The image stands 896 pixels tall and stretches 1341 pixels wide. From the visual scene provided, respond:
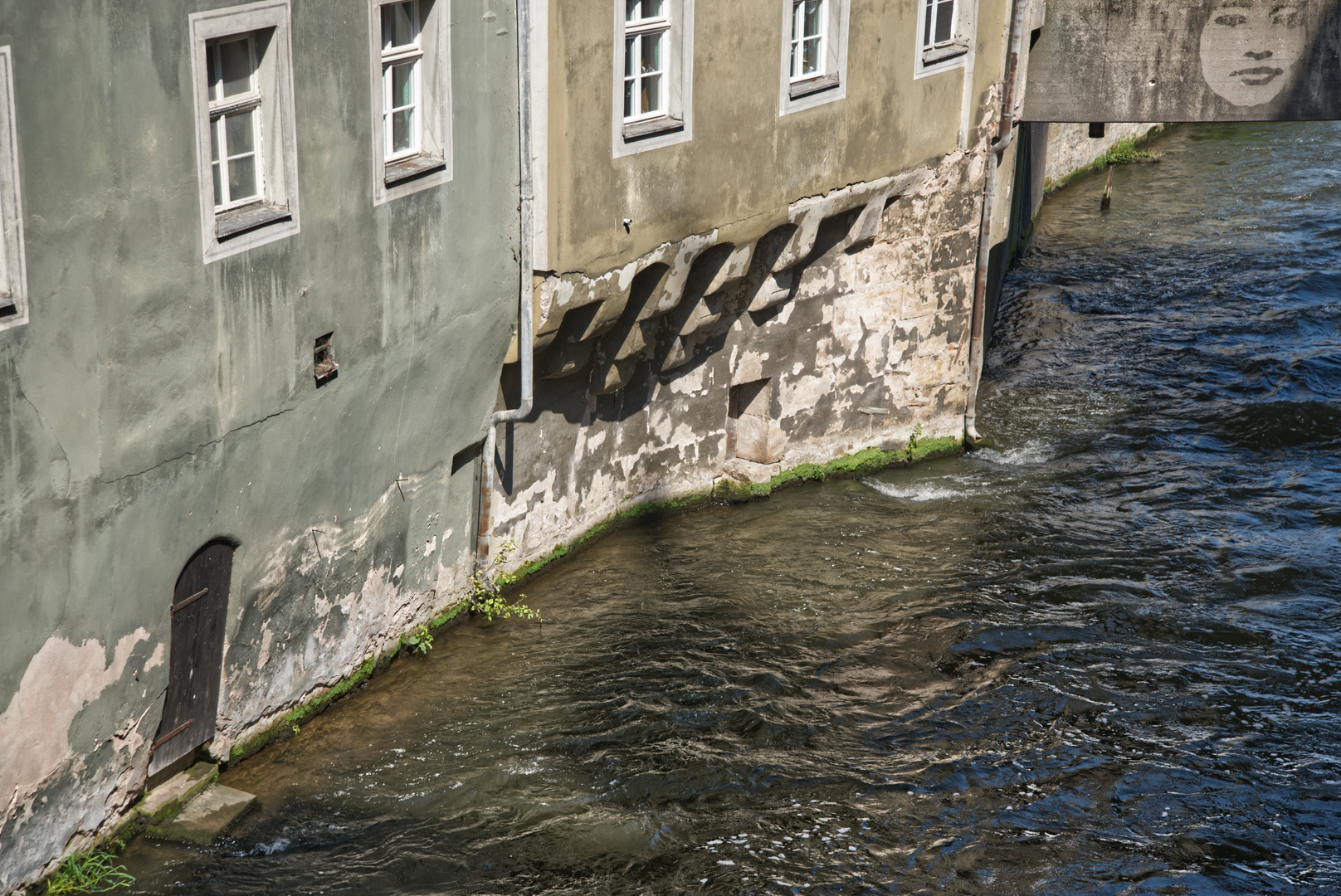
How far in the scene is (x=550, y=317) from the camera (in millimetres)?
11227

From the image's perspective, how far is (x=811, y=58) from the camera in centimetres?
1323

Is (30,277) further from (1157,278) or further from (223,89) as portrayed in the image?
(1157,278)

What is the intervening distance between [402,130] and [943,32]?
7.08 m

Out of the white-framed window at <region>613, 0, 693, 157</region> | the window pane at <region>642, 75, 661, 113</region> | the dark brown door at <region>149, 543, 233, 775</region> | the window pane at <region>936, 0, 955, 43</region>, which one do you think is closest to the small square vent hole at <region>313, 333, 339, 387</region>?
the dark brown door at <region>149, 543, 233, 775</region>

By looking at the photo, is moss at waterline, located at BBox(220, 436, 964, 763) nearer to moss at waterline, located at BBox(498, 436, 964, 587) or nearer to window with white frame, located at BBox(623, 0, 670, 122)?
moss at waterline, located at BBox(498, 436, 964, 587)

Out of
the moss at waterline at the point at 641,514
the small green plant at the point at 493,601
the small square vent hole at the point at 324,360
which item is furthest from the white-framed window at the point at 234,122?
the small green plant at the point at 493,601

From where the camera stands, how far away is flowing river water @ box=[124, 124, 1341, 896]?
9.30 metres

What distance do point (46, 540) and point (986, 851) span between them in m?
6.00

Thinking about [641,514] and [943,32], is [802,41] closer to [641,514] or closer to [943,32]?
[943,32]

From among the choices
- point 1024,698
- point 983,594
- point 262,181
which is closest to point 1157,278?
point 983,594

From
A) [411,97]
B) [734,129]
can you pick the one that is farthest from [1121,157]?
[411,97]

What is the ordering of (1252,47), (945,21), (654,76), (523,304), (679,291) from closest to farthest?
(523,304) → (654,76) → (679,291) → (945,21) → (1252,47)

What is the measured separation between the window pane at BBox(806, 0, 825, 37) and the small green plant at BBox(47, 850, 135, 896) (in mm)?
8823

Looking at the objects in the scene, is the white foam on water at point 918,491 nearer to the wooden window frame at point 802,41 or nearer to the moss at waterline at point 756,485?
the moss at waterline at point 756,485
